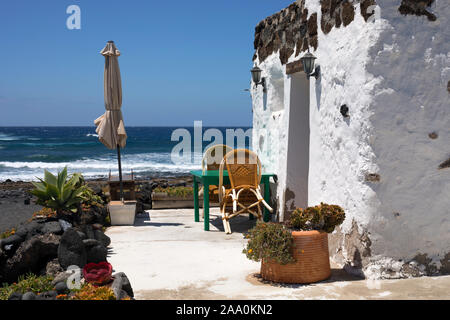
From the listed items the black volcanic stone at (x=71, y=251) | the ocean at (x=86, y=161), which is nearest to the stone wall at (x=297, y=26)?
the black volcanic stone at (x=71, y=251)

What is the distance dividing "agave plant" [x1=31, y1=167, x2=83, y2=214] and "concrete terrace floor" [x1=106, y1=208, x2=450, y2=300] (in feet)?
2.47

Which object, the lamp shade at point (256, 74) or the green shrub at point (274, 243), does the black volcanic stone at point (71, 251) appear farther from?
the lamp shade at point (256, 74)

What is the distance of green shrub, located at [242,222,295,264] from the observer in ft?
13.8

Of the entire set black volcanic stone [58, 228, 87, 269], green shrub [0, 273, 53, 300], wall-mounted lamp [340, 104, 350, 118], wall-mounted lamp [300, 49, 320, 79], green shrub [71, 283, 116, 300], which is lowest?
green shrub [0, 273, 53, 300]

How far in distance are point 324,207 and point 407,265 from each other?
0.88 metres

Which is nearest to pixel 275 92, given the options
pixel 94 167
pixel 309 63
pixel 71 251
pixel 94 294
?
pixel 309 63

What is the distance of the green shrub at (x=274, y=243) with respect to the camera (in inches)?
165

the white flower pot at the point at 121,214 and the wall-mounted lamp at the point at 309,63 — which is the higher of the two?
the wall-mounted lamp at the point at 309,63

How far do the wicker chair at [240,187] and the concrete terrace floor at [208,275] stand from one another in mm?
341

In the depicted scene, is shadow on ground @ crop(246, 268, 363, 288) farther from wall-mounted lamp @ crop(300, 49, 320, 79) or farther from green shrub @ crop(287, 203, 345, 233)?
wall-mounted lamp @ crop(300, 49, 320, 79)

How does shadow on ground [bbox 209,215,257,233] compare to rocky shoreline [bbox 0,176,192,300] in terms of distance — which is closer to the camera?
rocky shoreline [bbox 0,176,192,300]

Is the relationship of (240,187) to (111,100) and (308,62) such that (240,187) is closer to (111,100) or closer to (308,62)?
(308,62)

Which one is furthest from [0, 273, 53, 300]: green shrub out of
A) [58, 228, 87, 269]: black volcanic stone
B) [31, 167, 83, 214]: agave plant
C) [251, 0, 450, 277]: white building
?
[251, 0, 450, 277]: white building
